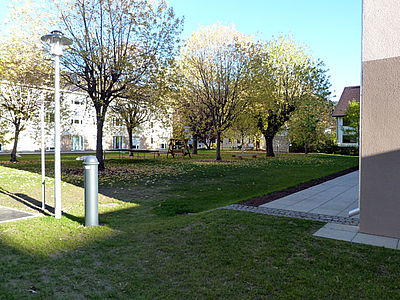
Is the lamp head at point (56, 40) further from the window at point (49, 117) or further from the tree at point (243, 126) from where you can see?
the window at point (49, 117)

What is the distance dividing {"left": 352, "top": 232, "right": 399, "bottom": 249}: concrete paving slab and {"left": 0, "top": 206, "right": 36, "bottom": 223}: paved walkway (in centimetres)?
593

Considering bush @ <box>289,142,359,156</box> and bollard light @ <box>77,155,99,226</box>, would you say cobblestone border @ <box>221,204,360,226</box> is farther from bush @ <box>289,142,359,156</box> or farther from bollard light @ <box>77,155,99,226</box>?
bush @ <box>289,142,359,156</box>

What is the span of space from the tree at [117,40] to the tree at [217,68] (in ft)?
22.1

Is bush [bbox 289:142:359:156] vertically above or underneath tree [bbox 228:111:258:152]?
underneath

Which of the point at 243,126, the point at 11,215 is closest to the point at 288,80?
the point at 243,126

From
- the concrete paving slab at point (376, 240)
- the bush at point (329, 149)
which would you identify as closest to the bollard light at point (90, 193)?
the concrete paving slab at point (376, 240)

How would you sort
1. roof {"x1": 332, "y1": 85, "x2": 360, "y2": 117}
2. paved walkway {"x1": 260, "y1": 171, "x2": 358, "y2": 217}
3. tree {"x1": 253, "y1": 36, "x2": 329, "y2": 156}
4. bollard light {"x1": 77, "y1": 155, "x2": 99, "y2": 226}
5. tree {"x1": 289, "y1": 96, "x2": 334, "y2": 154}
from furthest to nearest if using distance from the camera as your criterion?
roof {"x1": 332, "y1": 85, "x2": 360, "y2": 117}
tree {"x1": 289, "y1": 96, "x2": 334, "y2": 154}
tree {"x1": 253, "y1": 36, "x2": 329, "y2": 156}
paved walkway {"x1": 260, "y1": 171, "x2": 358, "y2": 217}
bollard light {"x1": 77, "y1": 155, "x2": 99, "y2": 226}

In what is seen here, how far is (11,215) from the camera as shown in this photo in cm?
611

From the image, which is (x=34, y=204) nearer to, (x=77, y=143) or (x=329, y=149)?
(x=77, y=143)

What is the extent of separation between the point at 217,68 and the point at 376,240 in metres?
18.7

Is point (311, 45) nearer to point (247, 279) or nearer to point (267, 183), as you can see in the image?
point (267, 183)

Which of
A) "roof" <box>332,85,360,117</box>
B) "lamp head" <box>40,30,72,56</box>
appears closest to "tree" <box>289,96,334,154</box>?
"roof" <box>332,85,360,117</box>

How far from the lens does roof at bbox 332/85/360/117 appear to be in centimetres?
5059

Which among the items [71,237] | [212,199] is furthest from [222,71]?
[71,237]
